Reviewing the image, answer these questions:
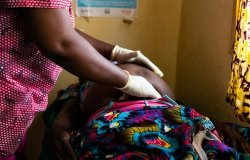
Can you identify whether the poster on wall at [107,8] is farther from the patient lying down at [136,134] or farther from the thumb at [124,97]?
the thumb at [124,97]

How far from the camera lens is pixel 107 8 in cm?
174

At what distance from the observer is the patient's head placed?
4.25 feet

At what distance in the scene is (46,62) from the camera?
1.00 metres

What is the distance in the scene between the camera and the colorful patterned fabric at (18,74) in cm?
86

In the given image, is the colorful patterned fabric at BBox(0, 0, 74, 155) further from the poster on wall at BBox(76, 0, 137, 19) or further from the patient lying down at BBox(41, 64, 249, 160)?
the poster on wall at BBox(76, 0, 137, 19)

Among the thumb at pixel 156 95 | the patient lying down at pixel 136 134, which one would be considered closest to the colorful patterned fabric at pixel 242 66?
the patient lying down at pixel 136 134

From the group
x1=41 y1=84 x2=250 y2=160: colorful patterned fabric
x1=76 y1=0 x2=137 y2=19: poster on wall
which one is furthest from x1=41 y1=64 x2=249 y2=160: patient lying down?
x1=76 y1=0 x2=137 y2=19: poster on wall

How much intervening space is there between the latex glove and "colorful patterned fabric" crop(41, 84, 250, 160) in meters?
0.02

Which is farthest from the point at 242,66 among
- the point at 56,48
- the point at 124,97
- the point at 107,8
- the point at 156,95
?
the point at 107,8

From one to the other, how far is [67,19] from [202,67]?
1.01m

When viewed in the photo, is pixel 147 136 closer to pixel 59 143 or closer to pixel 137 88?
pixel 137 88

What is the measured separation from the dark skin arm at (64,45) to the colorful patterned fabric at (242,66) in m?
0.46

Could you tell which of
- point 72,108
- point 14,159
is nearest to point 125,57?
point 72,108

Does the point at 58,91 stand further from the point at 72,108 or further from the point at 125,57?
the point at 125,57
